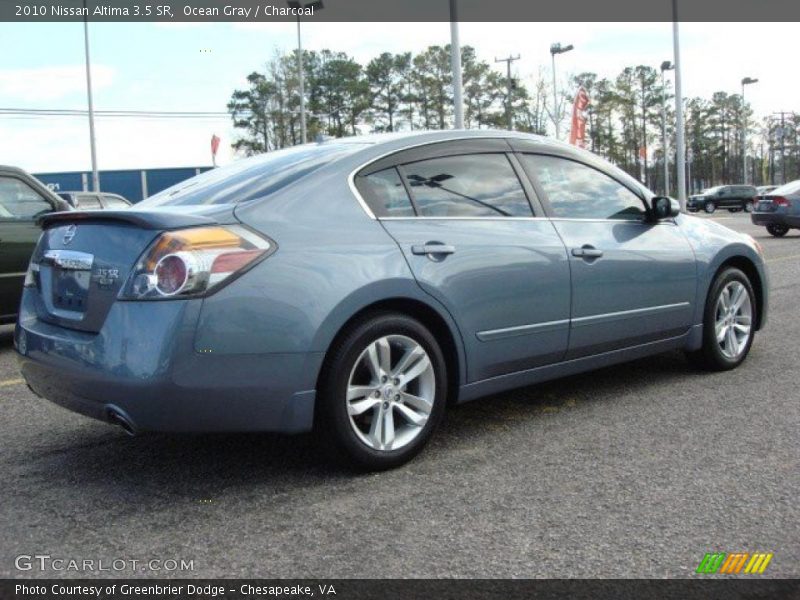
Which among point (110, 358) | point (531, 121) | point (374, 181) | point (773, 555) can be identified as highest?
point (531, 121)

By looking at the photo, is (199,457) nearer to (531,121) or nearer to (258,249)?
(258,249)

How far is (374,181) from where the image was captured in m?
3.82

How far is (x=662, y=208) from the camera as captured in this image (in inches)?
194

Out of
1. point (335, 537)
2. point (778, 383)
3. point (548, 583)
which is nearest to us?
point (548, 583)

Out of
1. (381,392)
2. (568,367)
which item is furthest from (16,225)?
(568,367)

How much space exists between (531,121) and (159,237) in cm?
6223

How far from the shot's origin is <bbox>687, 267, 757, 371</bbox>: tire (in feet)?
17.2

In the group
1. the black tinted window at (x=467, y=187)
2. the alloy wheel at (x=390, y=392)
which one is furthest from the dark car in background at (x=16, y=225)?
the alloy wheel at (x=390, y=392)

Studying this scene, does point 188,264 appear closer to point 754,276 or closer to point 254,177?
point 254,177

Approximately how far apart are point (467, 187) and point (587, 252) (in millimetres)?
777

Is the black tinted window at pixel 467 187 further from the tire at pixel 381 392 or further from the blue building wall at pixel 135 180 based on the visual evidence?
the blue building wall at pixel 135 180

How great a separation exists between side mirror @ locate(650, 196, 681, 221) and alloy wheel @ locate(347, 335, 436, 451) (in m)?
2.01

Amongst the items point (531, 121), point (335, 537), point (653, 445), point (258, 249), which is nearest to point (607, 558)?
point (335, 537)

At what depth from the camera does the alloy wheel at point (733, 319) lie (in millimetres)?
5348
